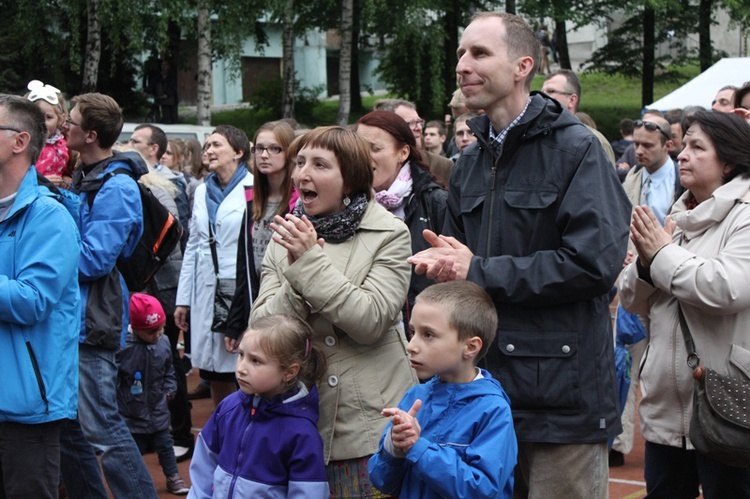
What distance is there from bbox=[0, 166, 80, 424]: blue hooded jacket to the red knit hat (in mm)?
2062

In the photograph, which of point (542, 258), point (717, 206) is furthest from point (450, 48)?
point (542, 258)

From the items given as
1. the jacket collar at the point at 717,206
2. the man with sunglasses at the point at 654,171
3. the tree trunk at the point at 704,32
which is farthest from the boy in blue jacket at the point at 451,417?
the tree trunk at the point at 704,32

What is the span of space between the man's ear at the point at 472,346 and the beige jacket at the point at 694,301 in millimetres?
1023

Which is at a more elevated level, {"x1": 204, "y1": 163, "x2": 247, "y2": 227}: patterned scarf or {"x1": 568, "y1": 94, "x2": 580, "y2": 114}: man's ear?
{"x1": 568, "y1": 94, "x2": 580, "y2": 114}: man's ear

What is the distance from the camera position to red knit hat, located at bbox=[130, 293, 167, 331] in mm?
6703

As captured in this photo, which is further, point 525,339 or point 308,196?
point 308,196

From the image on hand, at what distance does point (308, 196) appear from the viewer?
4203mm

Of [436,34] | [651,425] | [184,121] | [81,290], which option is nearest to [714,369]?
[651,425]

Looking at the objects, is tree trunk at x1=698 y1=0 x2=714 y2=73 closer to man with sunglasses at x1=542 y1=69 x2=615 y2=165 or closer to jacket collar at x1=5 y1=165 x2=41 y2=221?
man with sunglasses at x1=542 y1=69 x2=615 y2=165

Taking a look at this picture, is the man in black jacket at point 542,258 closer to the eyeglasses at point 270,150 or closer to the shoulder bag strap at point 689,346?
the shoulder bag strap at point 689,346

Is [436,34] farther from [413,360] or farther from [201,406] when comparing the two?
[413,360]

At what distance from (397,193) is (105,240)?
1.46 m

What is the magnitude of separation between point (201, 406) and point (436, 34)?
63.2 feet

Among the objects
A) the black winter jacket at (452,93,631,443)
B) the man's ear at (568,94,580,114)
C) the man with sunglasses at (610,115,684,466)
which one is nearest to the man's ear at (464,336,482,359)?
the black winter jacket at (452,93,631,443)
